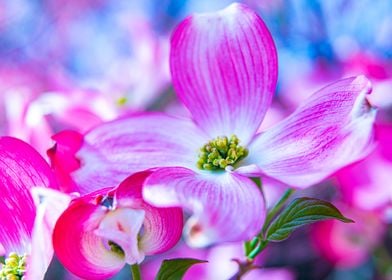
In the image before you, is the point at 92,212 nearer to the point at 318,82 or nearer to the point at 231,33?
the point at 231,33

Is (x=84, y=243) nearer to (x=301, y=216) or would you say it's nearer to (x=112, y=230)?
(x=112, y=230)

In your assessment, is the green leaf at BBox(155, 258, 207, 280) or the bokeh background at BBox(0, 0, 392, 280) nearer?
the green leaf at BBox(155, 258, 207, 280)

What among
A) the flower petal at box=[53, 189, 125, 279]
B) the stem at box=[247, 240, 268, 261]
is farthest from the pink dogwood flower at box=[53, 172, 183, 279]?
the stem at box=[247, 240, 268, 261]

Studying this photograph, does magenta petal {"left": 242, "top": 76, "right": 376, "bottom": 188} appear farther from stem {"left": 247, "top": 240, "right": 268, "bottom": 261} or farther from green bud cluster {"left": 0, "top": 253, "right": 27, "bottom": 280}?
green bud cluster {"left": 0, "top": 253, "right": 27, "bottom": 280}

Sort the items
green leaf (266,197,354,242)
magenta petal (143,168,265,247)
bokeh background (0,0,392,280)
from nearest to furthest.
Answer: magenta petal (143,168,265,247), green leaf (266,197,354,242), bokeh background (0,0,392,280)

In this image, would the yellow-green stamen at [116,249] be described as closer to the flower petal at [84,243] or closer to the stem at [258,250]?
the flower petal at [84,243]

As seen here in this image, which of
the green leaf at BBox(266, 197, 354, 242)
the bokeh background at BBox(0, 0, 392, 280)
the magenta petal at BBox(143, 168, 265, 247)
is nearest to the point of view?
the magenta petal at BBox(143, 168, 265, 247)
